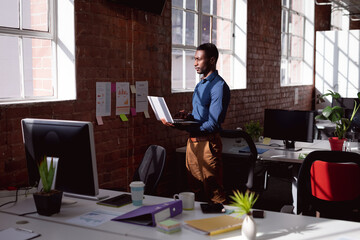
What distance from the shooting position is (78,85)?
11.9 ft

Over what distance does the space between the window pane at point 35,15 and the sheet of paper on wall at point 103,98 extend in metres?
0.69

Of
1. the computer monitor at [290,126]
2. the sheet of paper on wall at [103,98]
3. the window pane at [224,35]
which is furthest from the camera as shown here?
the window pane at [224,35]

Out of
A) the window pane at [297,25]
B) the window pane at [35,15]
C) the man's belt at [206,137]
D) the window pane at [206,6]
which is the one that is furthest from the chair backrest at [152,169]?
the window pane at [297,25]

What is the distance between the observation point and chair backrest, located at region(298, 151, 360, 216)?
2984mm

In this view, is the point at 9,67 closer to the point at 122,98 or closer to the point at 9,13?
the point at 9,13

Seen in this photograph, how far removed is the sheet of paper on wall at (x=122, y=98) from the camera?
13.4ft

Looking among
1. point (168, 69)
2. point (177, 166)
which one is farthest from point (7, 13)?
point (177, 166)

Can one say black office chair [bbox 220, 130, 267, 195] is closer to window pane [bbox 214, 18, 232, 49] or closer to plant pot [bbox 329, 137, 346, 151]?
plant pot [bbox 329, 137, 346, 151]

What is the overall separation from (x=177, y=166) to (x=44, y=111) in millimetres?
1942

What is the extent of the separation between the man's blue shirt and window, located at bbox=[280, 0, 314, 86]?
502 cm

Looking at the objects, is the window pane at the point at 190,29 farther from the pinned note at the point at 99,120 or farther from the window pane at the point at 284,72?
the window pane at the point at 284,72

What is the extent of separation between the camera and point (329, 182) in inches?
124

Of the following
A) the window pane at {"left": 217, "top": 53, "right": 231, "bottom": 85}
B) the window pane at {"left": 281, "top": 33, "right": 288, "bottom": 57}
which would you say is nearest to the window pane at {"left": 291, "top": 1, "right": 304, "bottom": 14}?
the window pane at {"left": 281, "top": 33, "right": 288, "bottom": 57}

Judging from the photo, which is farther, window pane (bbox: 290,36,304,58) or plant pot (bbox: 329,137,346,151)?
window pane (bbox: 290,36,304,58)
